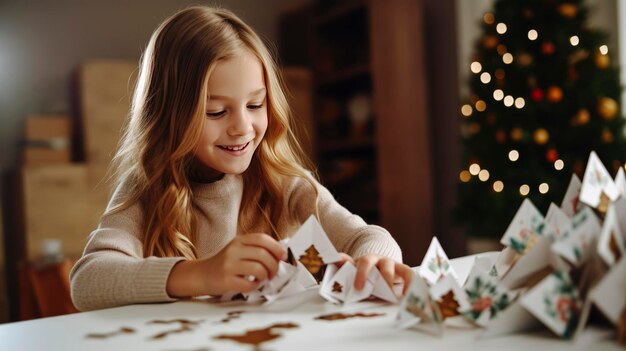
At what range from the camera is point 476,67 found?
3346mm

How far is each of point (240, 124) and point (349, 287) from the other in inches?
22.5

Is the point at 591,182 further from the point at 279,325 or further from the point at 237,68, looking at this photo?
the point at 237,68

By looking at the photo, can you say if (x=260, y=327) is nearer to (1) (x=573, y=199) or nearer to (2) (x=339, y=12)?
(1) (x=573, y=199)

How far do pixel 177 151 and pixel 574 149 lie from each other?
87.3 inches

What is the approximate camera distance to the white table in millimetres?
594

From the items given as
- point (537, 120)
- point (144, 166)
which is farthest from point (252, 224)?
point (537, 120)

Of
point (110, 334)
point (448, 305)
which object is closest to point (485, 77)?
point (448, 305)

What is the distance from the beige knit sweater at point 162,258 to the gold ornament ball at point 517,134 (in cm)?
178

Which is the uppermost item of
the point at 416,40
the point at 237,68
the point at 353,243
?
the point at 416,40

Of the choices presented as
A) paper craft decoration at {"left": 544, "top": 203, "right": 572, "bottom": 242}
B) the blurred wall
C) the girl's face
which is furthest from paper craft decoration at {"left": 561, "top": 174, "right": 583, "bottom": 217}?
the blurred wall

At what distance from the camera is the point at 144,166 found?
1.41 meters

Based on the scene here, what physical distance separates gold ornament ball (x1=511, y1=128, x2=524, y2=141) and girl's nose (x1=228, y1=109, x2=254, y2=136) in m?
2.02

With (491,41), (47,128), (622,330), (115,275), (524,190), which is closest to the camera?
(622,330)

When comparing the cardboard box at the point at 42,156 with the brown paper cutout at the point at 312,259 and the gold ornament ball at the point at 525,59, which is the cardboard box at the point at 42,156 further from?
the brown paper cutout at the point at 312,259
